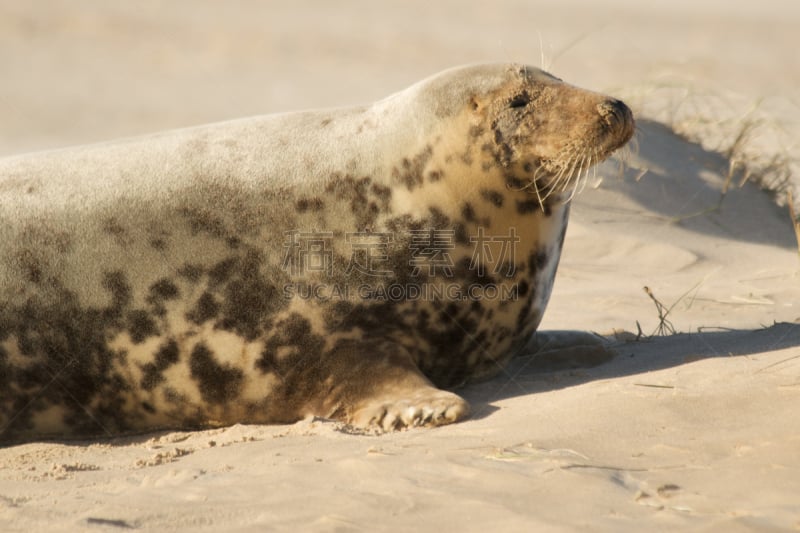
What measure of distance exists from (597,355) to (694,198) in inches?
140

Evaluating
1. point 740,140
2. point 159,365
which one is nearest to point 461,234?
point 159,365

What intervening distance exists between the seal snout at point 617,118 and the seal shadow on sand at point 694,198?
10.8ft

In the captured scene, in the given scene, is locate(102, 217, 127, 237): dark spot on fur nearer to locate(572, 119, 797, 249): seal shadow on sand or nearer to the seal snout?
the seal snout

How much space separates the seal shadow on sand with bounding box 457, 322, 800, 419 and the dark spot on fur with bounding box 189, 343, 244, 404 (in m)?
0.87

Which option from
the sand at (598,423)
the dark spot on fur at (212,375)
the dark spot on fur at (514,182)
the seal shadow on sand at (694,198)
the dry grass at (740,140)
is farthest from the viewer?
the dry grass at (740,140)

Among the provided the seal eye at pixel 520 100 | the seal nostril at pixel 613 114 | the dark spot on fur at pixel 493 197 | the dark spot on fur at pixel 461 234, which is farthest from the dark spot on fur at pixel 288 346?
the seal nostril at pixel 613 114

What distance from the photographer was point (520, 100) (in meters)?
4.51

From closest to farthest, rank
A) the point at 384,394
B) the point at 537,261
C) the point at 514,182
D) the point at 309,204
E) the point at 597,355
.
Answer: the point at 384,394 → the point at 309,204 → the point at 514,182 → the point at 537,261 → the point at 597,355

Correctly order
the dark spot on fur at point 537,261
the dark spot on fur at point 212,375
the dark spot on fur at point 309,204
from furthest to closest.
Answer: the dark spot on fur at point 537,261
the dark spot on fur at point 309,204
the dark spot on fur at point 212,375

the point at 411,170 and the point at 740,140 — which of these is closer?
the point at 411,170

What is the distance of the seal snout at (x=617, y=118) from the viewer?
14.4ft

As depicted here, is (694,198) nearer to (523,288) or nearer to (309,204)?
(523,288)

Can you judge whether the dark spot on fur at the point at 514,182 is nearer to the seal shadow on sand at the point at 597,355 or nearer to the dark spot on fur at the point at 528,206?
the dark spot on fur at the point at 528,206

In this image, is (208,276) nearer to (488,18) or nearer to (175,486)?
(175,486)
